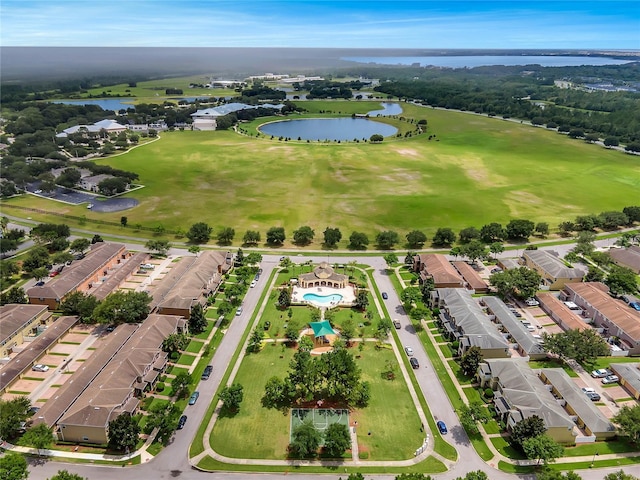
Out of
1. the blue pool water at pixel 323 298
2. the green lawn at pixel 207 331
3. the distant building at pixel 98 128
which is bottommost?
the green lawn at pixel 207 331

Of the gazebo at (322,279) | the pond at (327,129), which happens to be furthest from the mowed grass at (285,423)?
the pond at (327,129)

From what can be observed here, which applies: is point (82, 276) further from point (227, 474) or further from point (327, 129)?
point (327, 129)

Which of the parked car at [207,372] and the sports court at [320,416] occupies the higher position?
the parked car at [207,372]

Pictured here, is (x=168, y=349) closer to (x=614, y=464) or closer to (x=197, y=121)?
(x=614, y=464)

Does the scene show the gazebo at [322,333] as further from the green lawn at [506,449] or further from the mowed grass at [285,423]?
the green lawn at [506,449]

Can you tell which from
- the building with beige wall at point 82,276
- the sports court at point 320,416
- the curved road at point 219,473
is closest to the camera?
the curved road at point 219,473

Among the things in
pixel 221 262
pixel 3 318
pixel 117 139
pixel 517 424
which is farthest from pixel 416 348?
pixel 117 139
